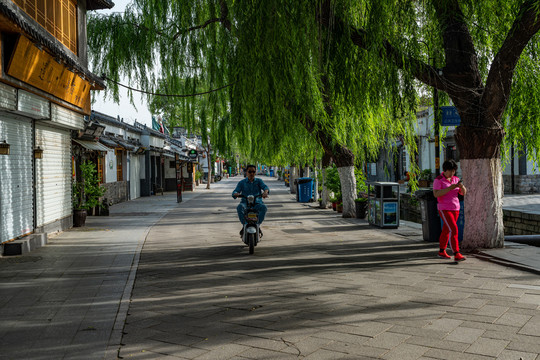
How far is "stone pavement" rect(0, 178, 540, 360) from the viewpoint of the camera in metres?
4.27

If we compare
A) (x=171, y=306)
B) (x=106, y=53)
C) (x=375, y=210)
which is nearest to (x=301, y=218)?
(x=375, y=210)

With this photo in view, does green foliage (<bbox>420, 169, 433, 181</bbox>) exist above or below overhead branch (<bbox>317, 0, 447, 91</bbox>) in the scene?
below

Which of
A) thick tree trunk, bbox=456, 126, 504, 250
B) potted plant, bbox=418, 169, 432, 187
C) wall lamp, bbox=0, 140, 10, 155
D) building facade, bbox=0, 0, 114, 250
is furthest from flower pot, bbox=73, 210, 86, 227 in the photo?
potted plant, bbox=418, 169, 432, 187

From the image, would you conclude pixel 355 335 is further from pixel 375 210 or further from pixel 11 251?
pixel 375 210

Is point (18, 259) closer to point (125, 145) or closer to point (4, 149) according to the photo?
point (4, 149)

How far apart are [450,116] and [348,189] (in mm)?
7382

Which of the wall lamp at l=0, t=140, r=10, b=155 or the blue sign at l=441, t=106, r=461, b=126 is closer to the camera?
the wall lamp at l=0, t=140, r=10, b=155

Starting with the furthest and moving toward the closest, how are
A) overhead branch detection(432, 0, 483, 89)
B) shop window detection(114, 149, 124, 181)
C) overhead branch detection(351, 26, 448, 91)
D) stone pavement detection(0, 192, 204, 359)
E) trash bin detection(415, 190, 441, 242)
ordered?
1. shop window detection(114, 149, 124, 181)
2. trash bin detection(415, 190, 441, 242)
3. overhead branch detection(432, 0, 483, 89)
4. overhead branch detection(351, 26, 448, 91)
5. stone pavement detection(0, 192, 204, 359)

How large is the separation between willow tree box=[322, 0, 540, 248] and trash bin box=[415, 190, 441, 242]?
1158mm

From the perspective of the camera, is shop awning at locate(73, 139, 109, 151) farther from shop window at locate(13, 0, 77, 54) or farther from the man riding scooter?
the man riding scooter

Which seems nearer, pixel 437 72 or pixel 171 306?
pixel 171 306

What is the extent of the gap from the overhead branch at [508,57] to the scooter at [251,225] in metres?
4.60

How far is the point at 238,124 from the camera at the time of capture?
30.2 feet

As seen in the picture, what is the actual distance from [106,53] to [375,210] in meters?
8.25
